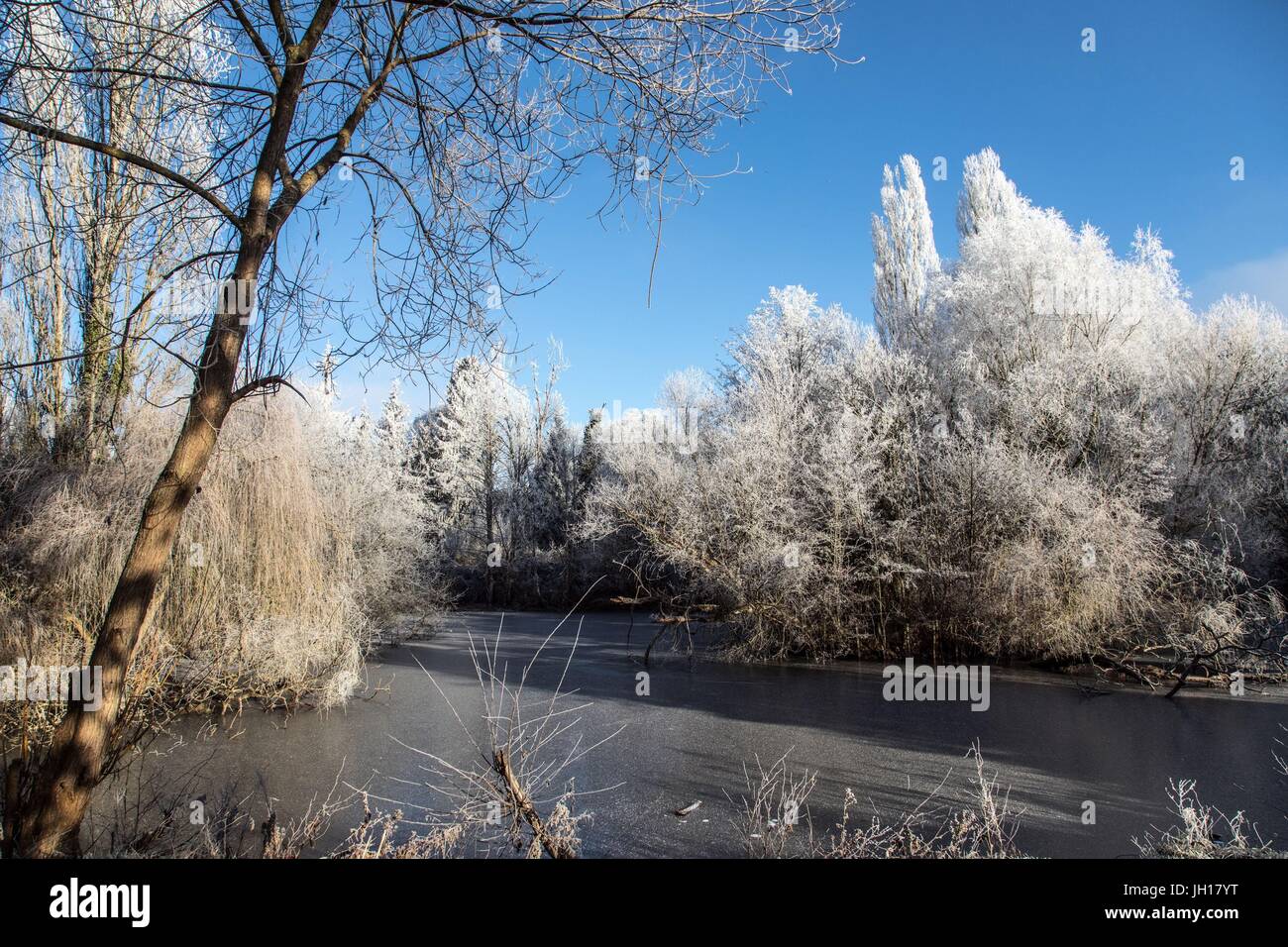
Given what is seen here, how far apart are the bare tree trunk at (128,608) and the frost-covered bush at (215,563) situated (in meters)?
3.59

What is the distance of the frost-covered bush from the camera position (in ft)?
22.8

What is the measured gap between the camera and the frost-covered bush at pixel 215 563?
274 inches

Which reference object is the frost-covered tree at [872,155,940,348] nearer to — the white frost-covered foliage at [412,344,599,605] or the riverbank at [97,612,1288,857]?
the white frost-covered foliage at [412,344,599,605]

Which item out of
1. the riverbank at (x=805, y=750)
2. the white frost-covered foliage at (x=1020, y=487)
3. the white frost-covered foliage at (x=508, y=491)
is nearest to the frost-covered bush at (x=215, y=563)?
the riverbank at (x=805, y=750)

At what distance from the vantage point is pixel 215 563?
815 centimetres

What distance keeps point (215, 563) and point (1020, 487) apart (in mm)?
10886

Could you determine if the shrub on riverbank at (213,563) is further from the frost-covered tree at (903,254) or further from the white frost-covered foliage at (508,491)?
the frost-covered tree at (903,254)

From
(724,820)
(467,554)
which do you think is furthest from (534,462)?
(724,820)

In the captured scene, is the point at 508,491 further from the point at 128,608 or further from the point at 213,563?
the point at 128,608

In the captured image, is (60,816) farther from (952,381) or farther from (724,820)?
(952,381)

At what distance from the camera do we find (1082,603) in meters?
10.8

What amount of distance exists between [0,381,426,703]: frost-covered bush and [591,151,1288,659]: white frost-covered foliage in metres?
5.31

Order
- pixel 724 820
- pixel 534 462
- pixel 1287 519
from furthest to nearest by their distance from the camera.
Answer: pixel 534 462 < pixel 1287 519 < pixel 724 820
